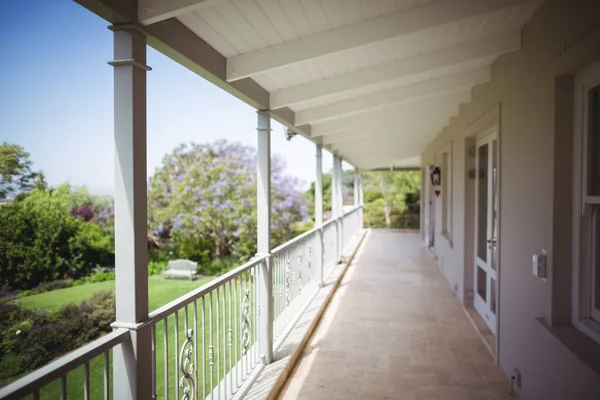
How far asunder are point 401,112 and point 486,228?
1780 mm

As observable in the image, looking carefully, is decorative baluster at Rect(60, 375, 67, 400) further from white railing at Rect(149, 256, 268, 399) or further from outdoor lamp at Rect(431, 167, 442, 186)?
outdoor lamp at Rect(431, 167, 442, 186)

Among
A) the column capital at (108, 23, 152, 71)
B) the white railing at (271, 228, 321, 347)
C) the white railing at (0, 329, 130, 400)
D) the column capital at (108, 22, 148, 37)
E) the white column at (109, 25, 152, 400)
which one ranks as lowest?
the white railing at (271, 228, 321, 347)

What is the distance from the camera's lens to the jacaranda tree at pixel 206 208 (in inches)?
526

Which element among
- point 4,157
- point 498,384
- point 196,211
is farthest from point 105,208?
point 498,384

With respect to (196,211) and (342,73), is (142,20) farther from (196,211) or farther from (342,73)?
(196,211)

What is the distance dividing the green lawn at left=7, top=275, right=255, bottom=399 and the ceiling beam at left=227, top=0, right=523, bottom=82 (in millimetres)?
1466

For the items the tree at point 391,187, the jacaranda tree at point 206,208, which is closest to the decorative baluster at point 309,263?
the jacaranda tree at point 206,208

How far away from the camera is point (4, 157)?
492 centimetres

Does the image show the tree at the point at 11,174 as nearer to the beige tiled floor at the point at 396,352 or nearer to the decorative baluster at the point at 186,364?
the decorative baluster at the point at 186,364

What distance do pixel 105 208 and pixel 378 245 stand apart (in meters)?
7.77

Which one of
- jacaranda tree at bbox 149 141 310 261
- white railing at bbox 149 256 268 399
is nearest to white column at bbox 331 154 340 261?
white railing at bbox 149 256 268 399

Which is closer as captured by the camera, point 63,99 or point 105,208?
point 105,208

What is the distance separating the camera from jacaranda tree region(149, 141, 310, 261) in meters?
13.4

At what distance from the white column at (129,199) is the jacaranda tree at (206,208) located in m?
11.5
